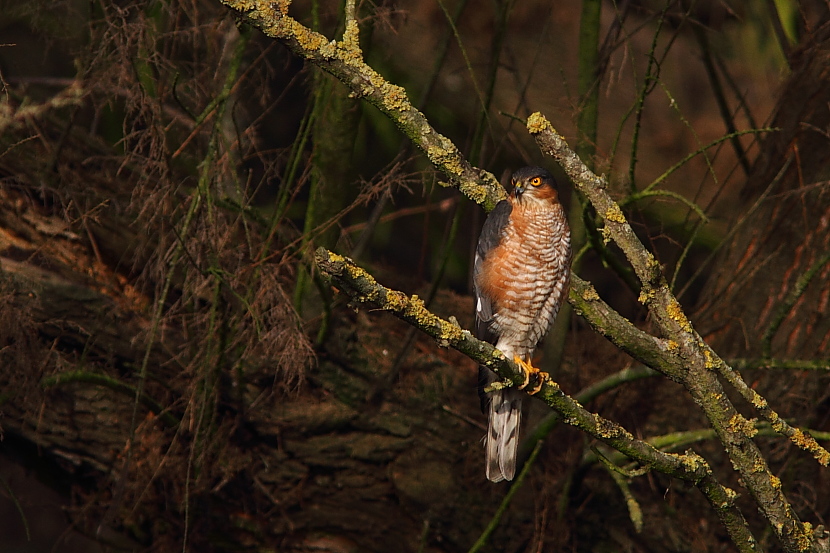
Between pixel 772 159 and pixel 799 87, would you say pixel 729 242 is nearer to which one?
pixel 772 159

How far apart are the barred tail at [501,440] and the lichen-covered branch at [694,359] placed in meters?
0.96

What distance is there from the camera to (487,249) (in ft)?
11.5

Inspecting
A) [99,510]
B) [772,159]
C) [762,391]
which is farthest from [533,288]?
[99,510]

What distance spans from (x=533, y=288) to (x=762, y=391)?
1267 mm

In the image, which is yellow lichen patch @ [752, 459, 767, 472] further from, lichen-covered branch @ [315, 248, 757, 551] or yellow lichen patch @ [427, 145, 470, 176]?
yellow lichen patch @ [427, 145, 470, 176]

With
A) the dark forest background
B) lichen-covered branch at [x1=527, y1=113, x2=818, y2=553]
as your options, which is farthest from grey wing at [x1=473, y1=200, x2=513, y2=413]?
lichen-covered branch at [x1=527, y1=113, x2=818, y2=553]

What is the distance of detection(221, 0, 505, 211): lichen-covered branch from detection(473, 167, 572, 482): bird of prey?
72 cm

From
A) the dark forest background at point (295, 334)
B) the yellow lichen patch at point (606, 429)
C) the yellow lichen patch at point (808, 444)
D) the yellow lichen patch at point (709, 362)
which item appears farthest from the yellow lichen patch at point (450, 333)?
the dark forest background at point (295, 334)

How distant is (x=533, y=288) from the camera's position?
3492mm

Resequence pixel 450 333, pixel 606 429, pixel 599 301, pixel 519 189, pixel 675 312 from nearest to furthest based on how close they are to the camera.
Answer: pixel 450 333
pixel 606 429
pixel 675 312
pixel 599 301
pixel 519 189

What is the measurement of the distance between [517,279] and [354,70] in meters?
1.37

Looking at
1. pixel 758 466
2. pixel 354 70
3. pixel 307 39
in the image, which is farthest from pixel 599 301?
pixel 307 39

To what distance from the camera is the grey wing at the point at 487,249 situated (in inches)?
132

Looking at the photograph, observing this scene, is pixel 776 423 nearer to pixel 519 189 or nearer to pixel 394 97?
pixel 519 189
